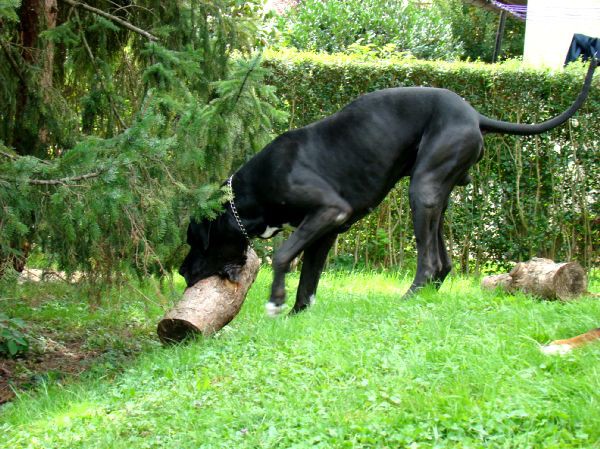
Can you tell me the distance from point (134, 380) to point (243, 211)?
1758 millimetres

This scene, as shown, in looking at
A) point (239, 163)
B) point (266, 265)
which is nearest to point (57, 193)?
point (239, 163)

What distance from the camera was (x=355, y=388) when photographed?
13.2ft

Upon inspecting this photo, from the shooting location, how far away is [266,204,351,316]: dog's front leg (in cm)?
591

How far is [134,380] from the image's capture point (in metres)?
5.05

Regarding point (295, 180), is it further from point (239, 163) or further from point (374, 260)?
point (374, 260)

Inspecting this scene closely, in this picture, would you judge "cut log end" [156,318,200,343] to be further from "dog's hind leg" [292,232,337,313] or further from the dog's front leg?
"dog's hind leg" [292,232,337,313]

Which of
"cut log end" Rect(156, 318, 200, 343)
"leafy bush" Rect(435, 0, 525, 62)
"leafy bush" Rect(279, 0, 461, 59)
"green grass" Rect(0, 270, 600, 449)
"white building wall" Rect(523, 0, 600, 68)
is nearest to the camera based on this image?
"green grass" Rect(0, 270, 600, 449)

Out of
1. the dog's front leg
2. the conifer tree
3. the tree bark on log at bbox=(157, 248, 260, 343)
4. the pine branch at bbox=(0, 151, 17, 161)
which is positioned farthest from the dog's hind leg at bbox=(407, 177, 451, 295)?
the pine branch at bbox=(0, 151, 17, 161)

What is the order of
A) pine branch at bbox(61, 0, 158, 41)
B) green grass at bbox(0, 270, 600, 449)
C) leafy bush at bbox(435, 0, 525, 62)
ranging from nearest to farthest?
green grass at bbox(0, 270, 600, 449) → pine branch at bbox(61, 0, 158, 41) → leafy bush at bbox(435, 0, 525, 62)

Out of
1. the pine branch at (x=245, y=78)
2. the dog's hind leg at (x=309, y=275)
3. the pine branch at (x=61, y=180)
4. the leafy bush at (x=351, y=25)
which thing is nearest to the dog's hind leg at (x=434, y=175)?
the dog's hind leg at (x=309, y=275)

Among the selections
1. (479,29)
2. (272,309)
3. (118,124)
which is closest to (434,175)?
(272,309)

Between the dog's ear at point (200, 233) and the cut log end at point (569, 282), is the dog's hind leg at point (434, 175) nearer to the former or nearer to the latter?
the cut log end at point (569, 282)

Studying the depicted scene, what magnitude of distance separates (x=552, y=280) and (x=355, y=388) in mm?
2682

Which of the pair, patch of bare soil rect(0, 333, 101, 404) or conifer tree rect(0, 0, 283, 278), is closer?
conifer tree rect(0, 0, 283, 278)
